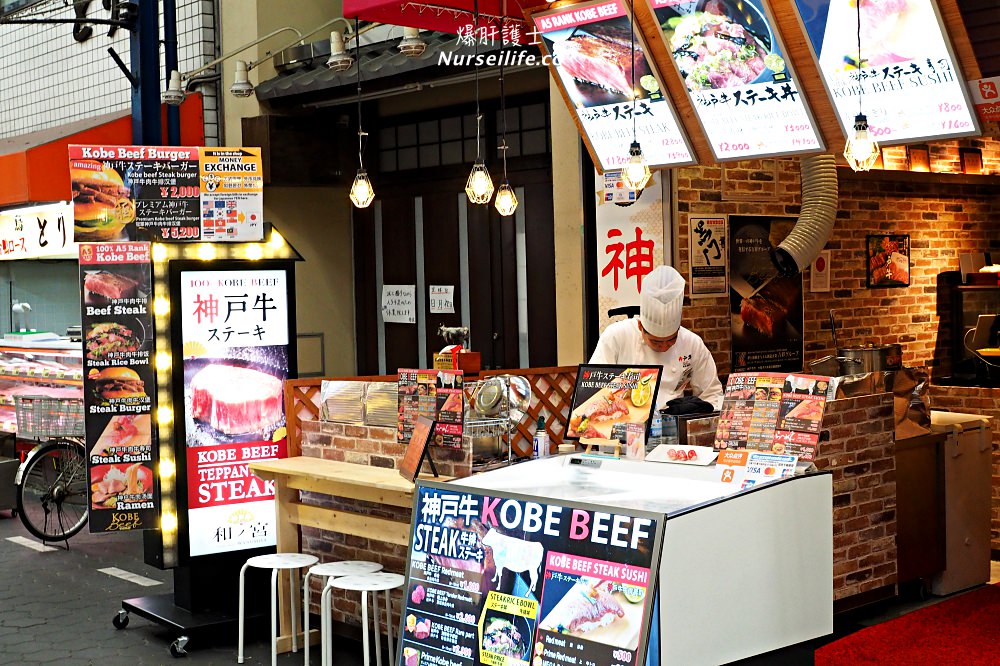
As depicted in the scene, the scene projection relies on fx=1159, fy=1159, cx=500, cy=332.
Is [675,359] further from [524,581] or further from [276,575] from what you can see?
[524,581]

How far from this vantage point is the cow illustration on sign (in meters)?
3.76

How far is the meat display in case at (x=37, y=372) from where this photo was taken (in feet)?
34.0

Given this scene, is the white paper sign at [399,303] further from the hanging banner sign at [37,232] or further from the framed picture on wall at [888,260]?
the framed picture on wall at [888,260]

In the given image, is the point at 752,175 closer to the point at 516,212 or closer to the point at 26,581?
the point at 516,212

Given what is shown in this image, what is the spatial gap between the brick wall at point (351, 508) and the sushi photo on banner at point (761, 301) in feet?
9.63

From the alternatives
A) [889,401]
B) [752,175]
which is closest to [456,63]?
[752,175]

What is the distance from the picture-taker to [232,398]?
673 cm

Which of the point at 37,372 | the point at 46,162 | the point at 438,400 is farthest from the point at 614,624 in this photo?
the point at 46,162

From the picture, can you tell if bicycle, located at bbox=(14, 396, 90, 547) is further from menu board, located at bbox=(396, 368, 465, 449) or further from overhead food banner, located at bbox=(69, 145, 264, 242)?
menu board, located at bbox=(396, 368, 465, 449)

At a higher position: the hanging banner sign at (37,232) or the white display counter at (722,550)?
the hanging banner sign at (37,232)

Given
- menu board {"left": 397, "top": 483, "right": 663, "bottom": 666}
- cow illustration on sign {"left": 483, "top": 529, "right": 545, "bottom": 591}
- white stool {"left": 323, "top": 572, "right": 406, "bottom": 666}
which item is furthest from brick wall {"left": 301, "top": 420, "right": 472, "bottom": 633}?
cow illustration on sign {"left": 483, "top": 529, "right": 545, "bottom": 591}

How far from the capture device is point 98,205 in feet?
21.8

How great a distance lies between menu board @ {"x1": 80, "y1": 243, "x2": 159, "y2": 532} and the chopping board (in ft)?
12.5

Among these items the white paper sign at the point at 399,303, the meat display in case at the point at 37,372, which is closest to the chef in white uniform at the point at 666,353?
the white paper sign at the point at 399,303
